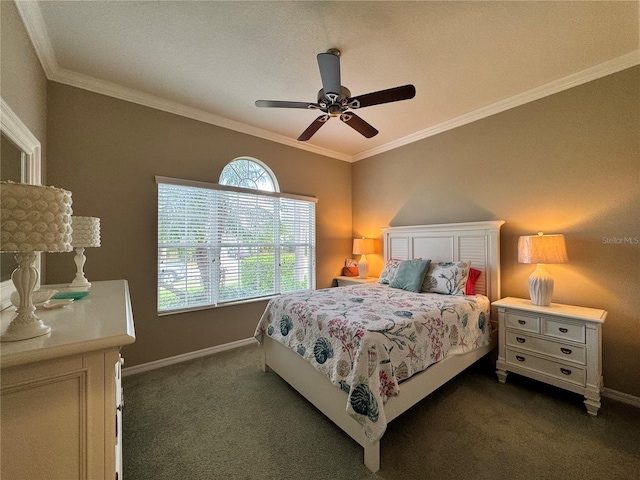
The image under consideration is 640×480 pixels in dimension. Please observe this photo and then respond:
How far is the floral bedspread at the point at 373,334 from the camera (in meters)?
1.51

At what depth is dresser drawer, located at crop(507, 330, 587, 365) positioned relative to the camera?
79.4 inches

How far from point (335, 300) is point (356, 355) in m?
0.86

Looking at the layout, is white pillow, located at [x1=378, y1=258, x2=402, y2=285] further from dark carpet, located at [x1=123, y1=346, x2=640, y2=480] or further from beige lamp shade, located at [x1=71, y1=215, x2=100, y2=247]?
beige lamp shade, located at [x1=71, y1=215, x2=100, y2=247]

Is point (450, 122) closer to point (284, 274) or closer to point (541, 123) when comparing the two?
point (541, 123)

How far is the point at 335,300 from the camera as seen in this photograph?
2.40 m

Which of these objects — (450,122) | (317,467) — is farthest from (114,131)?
(450,122)

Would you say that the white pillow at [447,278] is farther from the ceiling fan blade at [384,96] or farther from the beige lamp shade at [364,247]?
the ceiling fan blade at [384,96]

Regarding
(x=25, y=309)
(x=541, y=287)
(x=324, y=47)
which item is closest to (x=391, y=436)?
(x=541, y=287)

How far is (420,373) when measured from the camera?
1.83 m

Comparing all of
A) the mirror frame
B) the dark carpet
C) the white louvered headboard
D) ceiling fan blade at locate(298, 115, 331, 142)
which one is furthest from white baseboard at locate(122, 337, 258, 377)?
ceiling fan blade at locate(298, 115, 331, 142)

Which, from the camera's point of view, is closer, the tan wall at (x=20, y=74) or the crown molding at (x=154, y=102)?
the tan wall at (x=20, y=74)

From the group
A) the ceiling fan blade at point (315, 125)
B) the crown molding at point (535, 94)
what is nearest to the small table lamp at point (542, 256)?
the crown molding at point (535, 94)

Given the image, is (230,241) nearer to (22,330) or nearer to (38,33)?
(38,33)

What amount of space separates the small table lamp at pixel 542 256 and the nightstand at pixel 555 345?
0.37 feet
